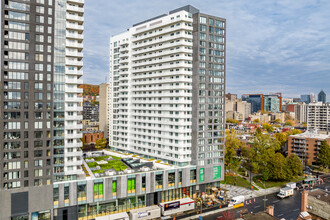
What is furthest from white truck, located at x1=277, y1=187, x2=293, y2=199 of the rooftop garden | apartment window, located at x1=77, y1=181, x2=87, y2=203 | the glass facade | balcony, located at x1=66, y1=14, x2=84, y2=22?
balcony, located at x1=66, y1=14, x2=84, y2=22

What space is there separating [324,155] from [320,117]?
275 feet

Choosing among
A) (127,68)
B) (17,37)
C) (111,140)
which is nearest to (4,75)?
(17,37)

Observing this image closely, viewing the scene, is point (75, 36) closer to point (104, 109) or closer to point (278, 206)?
point (278, 206)

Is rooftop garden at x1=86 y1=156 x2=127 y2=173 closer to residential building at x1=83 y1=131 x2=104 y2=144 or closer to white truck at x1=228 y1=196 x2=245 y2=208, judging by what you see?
white truck at x1=228 y1=196 x2=245 y2=208

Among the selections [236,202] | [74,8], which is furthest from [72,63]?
[236,202]

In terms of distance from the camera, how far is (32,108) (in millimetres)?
64188

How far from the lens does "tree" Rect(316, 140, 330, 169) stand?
399 ft

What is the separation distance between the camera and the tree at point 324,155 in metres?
122

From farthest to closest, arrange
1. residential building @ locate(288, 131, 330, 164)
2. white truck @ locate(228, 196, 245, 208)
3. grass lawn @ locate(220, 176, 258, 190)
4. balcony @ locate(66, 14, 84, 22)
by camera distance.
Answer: residential building @ locate(288, 131, 330, 164)
grass lawn @ locate(220, 176, 258, 190)
white truck @ locate(228, 196, 245, 208)
balcony @ locate(66, 14, 84, 22)

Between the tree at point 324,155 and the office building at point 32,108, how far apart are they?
11489 cm

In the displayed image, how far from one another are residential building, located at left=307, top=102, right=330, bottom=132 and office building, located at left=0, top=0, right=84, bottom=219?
188 m

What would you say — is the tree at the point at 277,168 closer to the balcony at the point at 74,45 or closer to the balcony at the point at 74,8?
the balcony at the point at 74,45

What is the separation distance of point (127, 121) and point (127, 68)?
78.0 feet

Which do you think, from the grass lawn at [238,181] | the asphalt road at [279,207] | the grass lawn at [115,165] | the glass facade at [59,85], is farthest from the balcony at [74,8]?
the grass lawn at [238,181]
